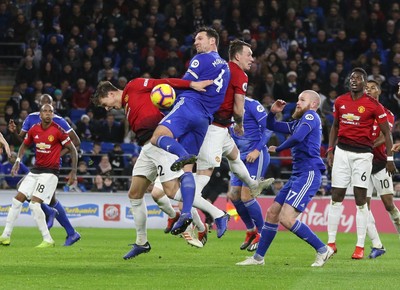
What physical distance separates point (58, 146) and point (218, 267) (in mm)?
5672

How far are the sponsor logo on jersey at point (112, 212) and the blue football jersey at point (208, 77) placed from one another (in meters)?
12.3

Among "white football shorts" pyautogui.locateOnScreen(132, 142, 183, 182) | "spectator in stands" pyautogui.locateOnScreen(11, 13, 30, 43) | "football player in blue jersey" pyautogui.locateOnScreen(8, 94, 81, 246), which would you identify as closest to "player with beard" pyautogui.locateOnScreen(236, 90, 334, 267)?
"white football shorts" pyautogui.locateOnScreen(132, 142, 183, 182)

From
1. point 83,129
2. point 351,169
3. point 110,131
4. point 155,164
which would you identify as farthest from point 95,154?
point 155,164

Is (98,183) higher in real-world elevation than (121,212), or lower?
higher

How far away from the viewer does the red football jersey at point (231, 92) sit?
13.7 metres

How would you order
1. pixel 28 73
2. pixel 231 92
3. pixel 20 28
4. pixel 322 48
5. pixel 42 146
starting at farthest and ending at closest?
pixel 20 28 < pixel 322 48 < pixel 28 73 < pixel 42 146 < pixel 231 92

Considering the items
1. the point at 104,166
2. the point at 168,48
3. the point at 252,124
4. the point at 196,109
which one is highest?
the point at 196,109

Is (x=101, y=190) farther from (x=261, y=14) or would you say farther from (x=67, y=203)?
(x=261, y=14)

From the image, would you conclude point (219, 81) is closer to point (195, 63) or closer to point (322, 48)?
point (195, 63)

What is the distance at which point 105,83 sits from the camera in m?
13.2

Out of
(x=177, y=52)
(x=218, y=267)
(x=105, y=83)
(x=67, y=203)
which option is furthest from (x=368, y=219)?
(x=177, y=52)

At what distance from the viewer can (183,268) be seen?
12.8 meters

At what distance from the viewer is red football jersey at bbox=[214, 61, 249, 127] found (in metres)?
13.7

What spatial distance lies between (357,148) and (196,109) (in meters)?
3.14
